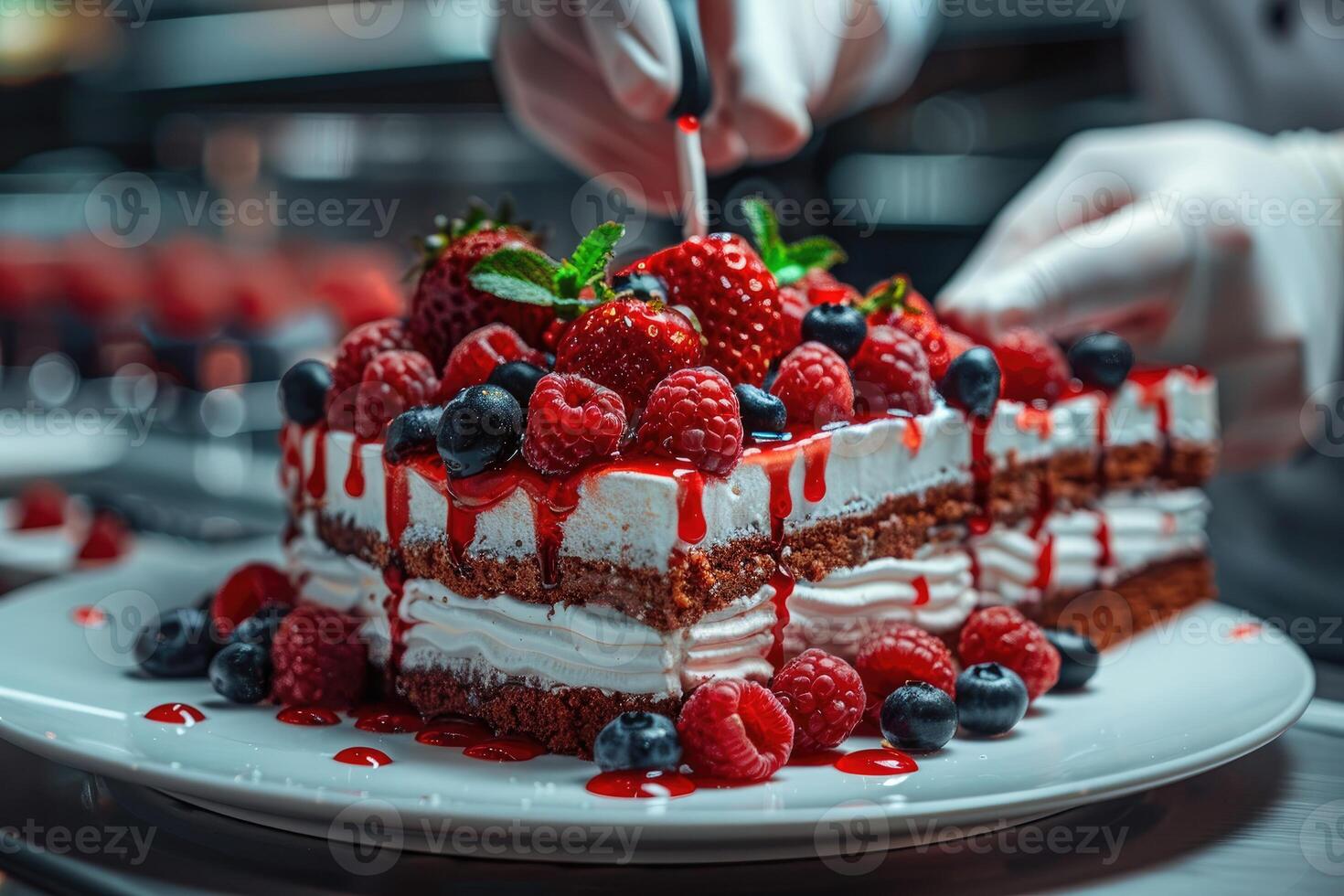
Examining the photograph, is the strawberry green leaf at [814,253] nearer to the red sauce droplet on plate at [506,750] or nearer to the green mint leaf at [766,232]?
the green mint leaf at [766,232]

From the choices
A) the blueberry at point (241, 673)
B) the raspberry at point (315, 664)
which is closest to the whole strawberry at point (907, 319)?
the raspberry at point (315, 664)

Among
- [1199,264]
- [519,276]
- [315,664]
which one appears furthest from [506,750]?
[1199,264]

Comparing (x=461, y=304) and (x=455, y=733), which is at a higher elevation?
(x=461, y=304)

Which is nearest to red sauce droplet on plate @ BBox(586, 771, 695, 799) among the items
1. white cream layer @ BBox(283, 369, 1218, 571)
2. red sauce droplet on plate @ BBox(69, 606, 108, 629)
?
white cream layer @ BBox(283, 369, 1218, 571)

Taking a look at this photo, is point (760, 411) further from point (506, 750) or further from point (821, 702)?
point (506, 750)

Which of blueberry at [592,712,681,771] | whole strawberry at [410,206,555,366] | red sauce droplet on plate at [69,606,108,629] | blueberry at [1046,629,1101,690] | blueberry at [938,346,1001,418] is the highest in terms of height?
whole strawberry at [410,206,555,366]

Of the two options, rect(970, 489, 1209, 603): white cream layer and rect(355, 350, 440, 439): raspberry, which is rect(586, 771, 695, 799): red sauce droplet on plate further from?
rect(970, 489, 1209, 603): white cream layer
